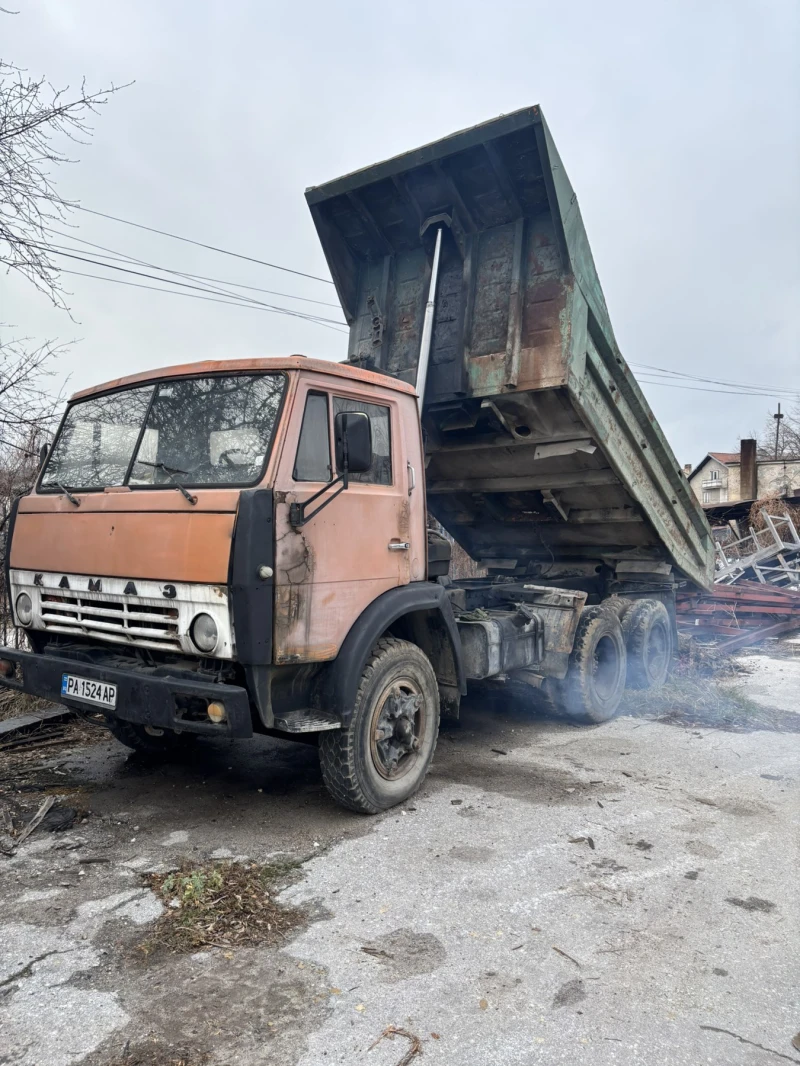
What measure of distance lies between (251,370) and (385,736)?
215 cm

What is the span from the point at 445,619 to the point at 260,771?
1.63 metres

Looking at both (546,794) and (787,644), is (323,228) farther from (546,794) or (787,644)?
(787,644)

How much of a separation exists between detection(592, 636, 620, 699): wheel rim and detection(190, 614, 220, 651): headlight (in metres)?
4.03

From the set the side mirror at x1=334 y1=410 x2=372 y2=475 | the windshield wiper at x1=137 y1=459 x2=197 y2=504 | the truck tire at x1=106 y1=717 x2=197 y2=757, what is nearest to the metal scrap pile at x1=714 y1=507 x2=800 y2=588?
the truck tire at x1=106 y1=717 x2=197 y2=757

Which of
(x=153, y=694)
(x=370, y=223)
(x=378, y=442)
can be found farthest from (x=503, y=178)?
(x=153, y=694)

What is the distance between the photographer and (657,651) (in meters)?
7.73

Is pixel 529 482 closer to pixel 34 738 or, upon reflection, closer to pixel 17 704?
pixel 34 738

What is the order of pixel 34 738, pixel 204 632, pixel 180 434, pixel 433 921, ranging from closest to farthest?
pixel 433 921 → pixel 204 632 → pixel 180 434 → pixel 34 738

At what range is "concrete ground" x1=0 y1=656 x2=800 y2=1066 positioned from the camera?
2334mm

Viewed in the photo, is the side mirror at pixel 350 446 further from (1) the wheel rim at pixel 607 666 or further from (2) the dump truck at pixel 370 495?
(1) the wheel rim at pixel 607 666

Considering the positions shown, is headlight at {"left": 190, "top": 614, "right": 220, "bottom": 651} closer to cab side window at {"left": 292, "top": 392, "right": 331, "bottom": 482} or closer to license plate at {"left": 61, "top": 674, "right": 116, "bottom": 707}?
license plate at {"left": 61, "top": 674, "right": 116, "bottom": 707}

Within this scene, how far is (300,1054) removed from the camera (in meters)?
2.26

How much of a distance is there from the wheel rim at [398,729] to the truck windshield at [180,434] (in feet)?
4.99

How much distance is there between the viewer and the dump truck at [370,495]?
3.55 m
